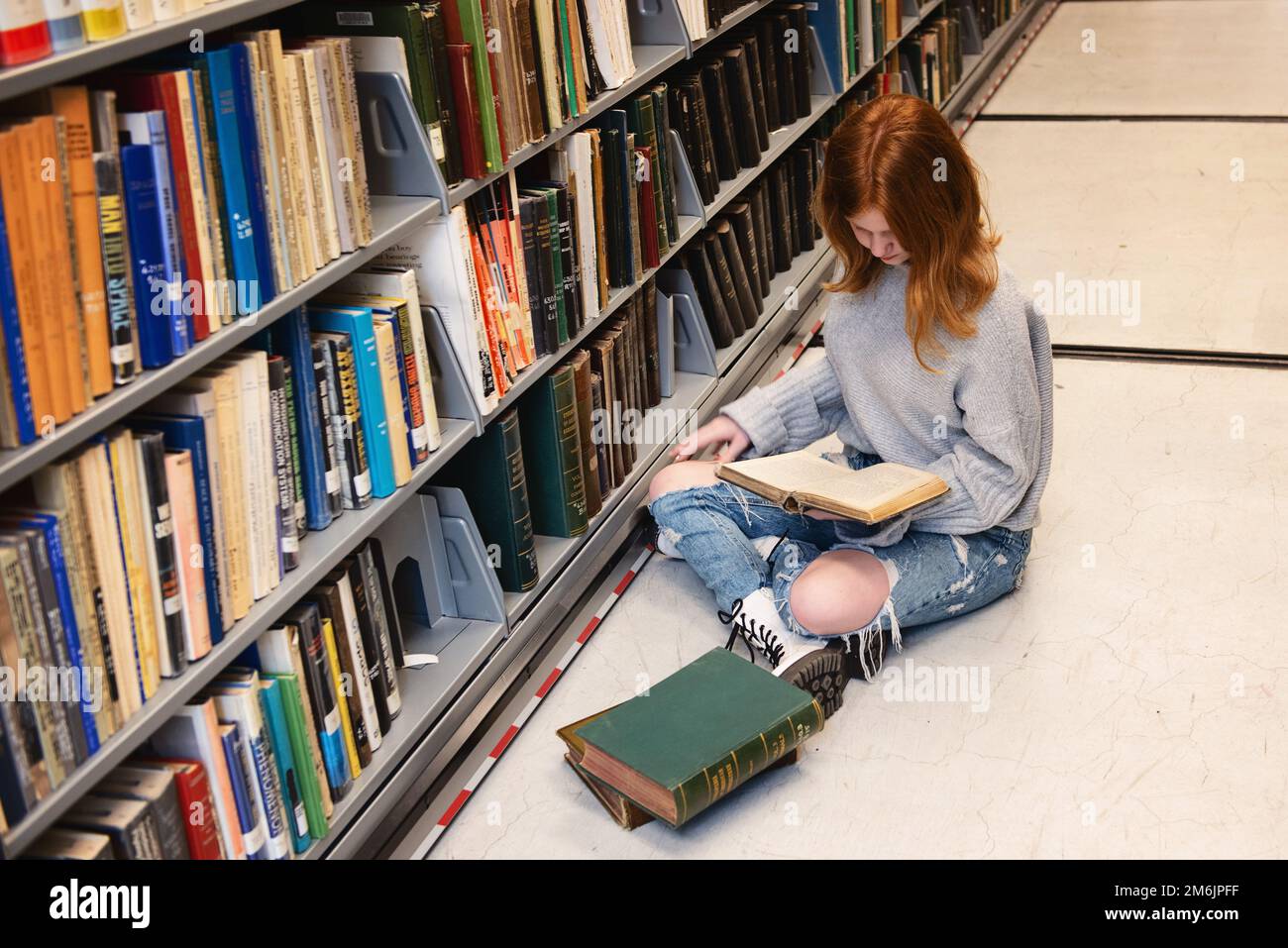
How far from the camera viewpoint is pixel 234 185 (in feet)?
5.08

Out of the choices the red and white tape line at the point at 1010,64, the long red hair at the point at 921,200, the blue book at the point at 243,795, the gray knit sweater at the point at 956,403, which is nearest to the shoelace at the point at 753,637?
the gray knit sweater at the point at 956,403

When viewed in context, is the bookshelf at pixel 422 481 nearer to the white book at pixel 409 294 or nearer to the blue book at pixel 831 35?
the white book at pixel 409 294

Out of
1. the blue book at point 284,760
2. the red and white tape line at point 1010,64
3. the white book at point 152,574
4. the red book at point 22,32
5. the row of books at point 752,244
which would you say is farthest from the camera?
the red and white tape line at point 1010,64

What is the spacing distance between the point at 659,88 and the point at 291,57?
1.28 metres

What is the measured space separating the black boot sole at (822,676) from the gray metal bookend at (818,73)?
7.06ft

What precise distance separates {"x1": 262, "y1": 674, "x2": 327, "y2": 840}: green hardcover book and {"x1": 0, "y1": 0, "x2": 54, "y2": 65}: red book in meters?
0.78

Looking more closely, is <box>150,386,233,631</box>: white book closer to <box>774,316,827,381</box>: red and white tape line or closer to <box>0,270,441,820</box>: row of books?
<box>0,270,441,820</box>: row of books

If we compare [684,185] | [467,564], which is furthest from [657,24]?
[467,564]

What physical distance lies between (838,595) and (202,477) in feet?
3.54

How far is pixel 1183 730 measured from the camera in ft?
6.93

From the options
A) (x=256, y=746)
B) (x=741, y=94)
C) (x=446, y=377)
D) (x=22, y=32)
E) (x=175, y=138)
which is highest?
(x=22, y=32)

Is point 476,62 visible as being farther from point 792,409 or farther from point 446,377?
point 792,409

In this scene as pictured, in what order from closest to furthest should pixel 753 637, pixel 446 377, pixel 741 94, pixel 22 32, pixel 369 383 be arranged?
pixel 22 32 < pixel 369 383 < pixel 446 377 < pixel 753 637 < pixel 741 94

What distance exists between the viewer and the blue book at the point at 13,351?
1245mm
